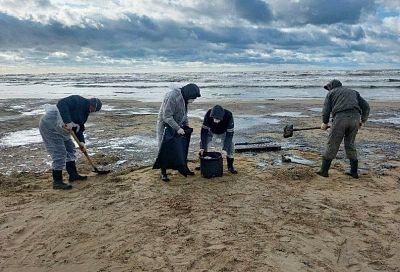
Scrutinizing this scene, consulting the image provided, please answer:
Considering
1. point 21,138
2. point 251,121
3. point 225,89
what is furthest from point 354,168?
point 225,89

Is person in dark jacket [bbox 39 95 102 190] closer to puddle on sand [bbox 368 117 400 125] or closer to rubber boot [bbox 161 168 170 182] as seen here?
rubber boot [bbox 161 168 170 182]

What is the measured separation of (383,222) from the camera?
520 cm

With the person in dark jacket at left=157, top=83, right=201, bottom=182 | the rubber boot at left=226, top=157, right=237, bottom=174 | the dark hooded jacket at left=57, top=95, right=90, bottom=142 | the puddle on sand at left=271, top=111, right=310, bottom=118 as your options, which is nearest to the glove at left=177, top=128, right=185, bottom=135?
the person in dark jacket at left=157, top=83, right=201, bottom=182

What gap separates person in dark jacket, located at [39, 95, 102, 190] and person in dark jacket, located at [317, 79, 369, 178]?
420 cm

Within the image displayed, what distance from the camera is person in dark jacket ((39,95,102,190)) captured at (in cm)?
651

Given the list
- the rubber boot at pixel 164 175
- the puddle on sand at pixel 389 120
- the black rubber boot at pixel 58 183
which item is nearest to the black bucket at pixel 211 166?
the rubber boot at pixel 164 175

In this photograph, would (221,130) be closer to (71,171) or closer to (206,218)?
(206,218)

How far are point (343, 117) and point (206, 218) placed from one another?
3283mm

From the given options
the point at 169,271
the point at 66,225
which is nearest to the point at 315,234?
the point at 169,271

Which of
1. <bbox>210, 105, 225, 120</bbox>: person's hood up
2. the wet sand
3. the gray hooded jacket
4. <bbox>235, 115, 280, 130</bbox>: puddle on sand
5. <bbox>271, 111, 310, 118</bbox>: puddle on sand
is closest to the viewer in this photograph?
the wet sand

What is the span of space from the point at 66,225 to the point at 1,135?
858 cm

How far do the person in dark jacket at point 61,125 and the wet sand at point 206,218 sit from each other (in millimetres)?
459

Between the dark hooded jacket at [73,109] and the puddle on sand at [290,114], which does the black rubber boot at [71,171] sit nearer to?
the dark hooded jacket at [73,109]

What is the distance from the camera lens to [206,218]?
17.3 feet
